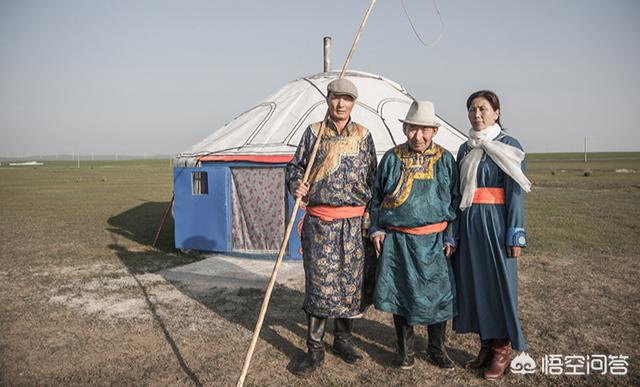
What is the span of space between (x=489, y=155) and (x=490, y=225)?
0.44 metres

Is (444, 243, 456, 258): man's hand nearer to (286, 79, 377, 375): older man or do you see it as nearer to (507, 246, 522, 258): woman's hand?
(507, 246, 522, 258): woman's hand

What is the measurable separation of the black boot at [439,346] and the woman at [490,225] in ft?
0.70

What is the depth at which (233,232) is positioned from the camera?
21.1ft

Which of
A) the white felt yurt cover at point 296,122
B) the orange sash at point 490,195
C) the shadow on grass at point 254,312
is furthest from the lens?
the white felt yurt cover at point 296,122

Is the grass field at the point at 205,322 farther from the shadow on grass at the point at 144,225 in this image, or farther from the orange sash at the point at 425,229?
the orange sash at the point at 425,229

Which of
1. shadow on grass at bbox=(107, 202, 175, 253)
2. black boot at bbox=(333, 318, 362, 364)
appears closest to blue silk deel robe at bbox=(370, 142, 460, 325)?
black boot at bbox=(333, 318, 362, 364)

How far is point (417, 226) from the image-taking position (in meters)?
2.79

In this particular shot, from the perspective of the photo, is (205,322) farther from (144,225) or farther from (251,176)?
(144,225)

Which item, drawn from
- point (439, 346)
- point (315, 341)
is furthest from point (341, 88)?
point (439, 346)

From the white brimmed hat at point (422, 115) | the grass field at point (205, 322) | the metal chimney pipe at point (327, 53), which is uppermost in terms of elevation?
the metal chimney pipe at point (327, 53)

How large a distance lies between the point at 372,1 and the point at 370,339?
2590 millimetres

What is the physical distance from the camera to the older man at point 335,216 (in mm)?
2926

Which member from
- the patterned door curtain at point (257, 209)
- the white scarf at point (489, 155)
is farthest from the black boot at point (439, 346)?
the patterned door curtain at point (257, 209)

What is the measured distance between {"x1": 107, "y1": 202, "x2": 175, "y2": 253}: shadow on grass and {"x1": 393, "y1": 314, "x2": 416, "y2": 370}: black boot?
508cm
